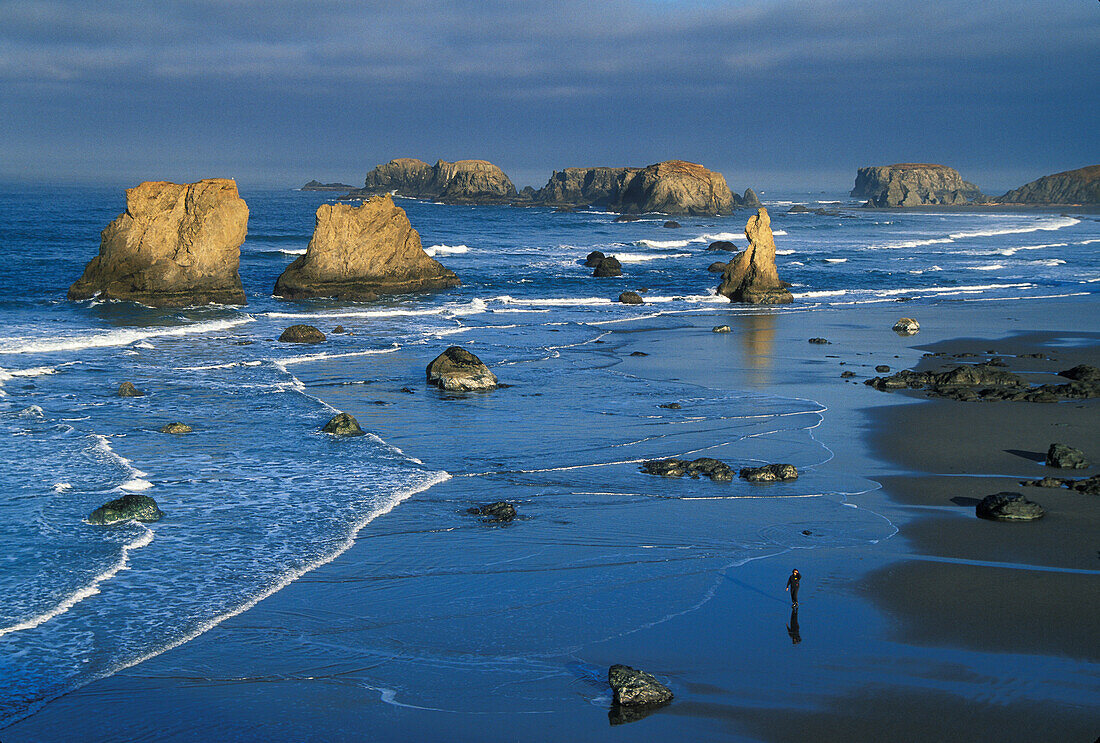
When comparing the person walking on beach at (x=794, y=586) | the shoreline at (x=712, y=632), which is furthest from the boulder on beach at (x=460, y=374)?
the person walking on beach at (x=794, y=586)

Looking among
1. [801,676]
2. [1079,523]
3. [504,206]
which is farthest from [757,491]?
[504,206]

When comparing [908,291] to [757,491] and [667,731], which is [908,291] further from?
[667,731]

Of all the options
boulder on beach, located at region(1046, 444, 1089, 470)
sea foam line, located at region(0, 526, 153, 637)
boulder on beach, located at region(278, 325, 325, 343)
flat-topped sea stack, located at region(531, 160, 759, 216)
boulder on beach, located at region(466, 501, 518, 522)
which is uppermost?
flat-topped sea stack, located at region(531, 160, 759, 216)

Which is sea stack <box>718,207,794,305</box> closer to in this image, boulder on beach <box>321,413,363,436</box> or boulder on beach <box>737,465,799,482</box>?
boulder on beach <box>321,413,363,436</box>

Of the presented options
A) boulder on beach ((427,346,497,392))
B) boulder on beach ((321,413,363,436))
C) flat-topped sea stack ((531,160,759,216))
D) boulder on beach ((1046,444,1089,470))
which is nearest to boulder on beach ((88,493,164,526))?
boulder on beach ((321,413,363,436))

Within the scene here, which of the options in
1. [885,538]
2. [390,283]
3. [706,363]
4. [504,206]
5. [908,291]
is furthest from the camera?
[504,206]

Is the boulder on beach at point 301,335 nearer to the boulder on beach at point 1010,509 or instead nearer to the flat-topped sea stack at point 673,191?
the boulder on beach at point 1010,509

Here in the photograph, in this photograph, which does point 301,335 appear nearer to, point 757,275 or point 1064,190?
point 757,275
